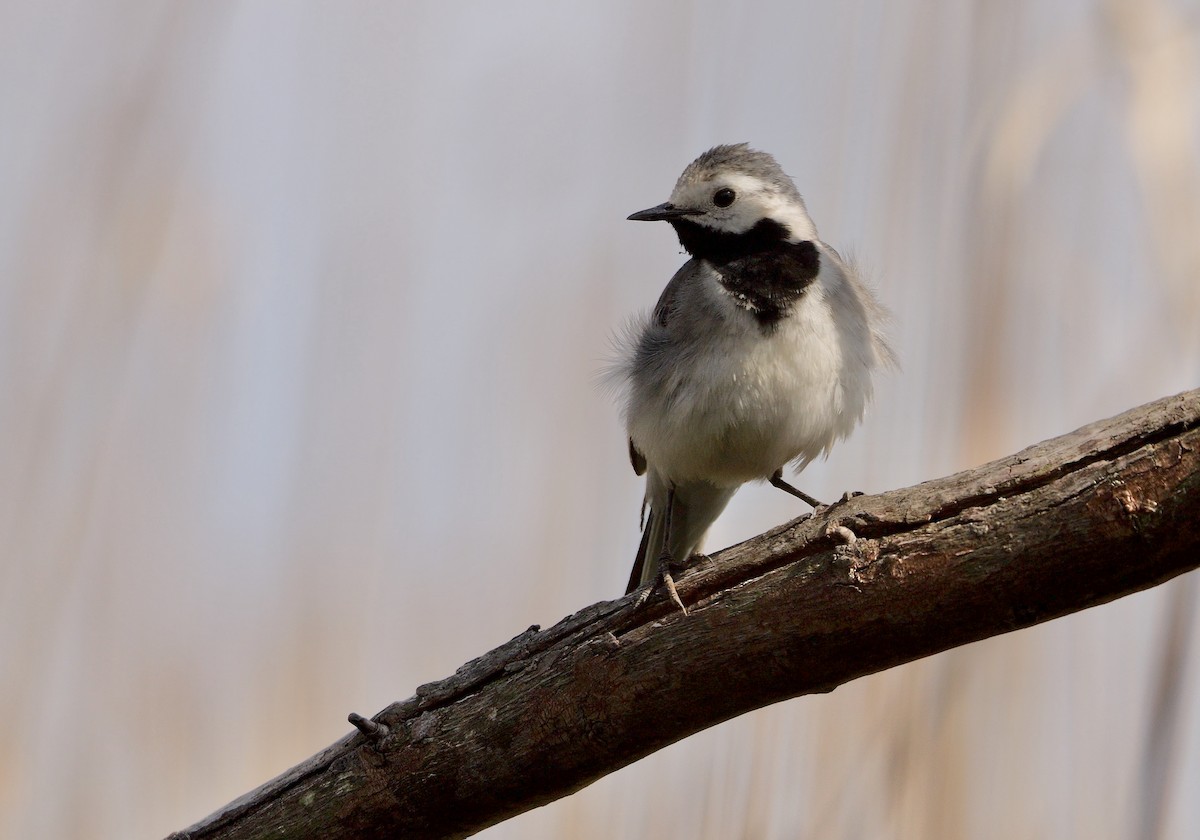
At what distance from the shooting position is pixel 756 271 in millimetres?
3717

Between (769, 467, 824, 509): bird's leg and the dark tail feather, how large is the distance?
18.9 inches

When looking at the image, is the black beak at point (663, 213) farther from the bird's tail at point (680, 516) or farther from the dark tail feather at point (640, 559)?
the dark tail feather at point (640, 559)

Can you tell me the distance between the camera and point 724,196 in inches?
162

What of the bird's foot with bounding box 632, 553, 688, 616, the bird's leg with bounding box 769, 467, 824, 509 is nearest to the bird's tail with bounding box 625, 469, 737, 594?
the bird's leg with bounding box 769, 467, 824, 509

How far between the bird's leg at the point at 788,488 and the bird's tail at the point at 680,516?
176 mm

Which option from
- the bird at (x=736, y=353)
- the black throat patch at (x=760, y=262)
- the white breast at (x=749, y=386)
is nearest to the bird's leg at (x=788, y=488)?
the bird at (x=736, y=353)

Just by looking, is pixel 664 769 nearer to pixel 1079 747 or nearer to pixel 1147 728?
pixel 1079 747

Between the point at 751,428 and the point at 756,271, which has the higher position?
the point at 756,271

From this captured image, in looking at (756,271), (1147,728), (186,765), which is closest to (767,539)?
(1147,728)

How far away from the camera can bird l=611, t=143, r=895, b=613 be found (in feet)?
11.5

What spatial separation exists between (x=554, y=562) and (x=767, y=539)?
166cm

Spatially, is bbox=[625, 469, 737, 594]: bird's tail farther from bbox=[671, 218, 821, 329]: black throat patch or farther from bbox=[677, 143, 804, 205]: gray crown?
bbox=[677, 143, 804, 205]: gray crown

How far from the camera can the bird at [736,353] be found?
3.52m

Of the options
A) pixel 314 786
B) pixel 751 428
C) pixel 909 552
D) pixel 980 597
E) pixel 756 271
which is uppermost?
pixel 756 271
